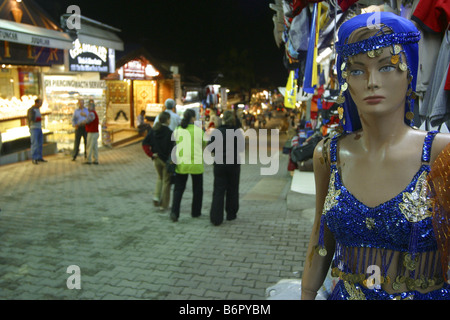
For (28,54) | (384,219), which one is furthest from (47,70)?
(384,219)

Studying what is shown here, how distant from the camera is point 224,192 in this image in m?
7.12

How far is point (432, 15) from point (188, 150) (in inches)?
190

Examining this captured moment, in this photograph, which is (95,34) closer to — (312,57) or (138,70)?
(138,70)

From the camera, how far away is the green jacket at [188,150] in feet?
23.1

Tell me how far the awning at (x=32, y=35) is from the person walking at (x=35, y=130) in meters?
1.76

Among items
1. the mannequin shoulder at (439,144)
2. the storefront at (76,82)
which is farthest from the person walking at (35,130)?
the mannequin shoulder at (439,144)

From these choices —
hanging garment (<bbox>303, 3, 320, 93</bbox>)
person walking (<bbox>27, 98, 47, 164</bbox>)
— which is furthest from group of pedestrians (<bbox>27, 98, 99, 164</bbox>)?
hanging garment (<bbox>303, 3, 320, 93</bbox>)

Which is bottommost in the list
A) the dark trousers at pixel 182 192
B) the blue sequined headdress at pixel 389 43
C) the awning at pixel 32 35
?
the dark trousers at pixel 182 192

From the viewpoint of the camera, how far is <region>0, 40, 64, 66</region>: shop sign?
39.3 feet

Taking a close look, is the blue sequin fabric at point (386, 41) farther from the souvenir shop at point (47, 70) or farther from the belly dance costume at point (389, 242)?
the souvenir shop at point (47, 70)

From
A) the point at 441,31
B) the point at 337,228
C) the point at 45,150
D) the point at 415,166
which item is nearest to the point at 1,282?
the point at 337,228

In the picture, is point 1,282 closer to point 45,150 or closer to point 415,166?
point 415,166

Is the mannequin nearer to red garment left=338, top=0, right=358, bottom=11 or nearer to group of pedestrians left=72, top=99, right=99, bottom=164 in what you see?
red garment left=338, top=0, right=358, bottom=11
